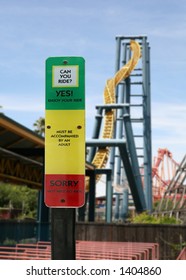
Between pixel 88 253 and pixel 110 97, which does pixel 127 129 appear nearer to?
pixel 110 97

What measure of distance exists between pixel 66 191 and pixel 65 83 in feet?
2.68

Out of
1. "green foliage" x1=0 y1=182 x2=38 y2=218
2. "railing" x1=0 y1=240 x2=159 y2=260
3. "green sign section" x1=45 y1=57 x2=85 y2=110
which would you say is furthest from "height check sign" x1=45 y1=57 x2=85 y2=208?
"green foliage" x1=0 y1=182 x2=38 y2=218

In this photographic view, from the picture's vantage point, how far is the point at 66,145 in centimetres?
404

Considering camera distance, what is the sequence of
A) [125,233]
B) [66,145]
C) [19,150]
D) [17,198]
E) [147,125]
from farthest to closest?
[17,198], [147,125], [19,150], [125,233], [66,145]

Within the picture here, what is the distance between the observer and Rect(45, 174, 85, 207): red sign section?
4023 millimetres

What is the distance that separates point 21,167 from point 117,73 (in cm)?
3083

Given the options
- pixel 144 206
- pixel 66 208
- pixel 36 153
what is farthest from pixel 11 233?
pixel 144 206

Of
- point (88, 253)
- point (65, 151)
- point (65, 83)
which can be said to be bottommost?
point (88, 253)

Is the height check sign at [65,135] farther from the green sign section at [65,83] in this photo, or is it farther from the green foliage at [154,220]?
the green foliage at [154,220]

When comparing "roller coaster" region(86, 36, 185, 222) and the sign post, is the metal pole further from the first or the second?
"roller coaster" region(86, 36, 185, 222)

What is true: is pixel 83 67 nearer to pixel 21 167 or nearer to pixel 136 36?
pixel 21 167

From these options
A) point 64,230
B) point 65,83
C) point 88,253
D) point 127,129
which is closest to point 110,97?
point 127,129

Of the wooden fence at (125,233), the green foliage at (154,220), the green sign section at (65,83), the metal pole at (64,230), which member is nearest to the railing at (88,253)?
the metal pole at (64,230)
